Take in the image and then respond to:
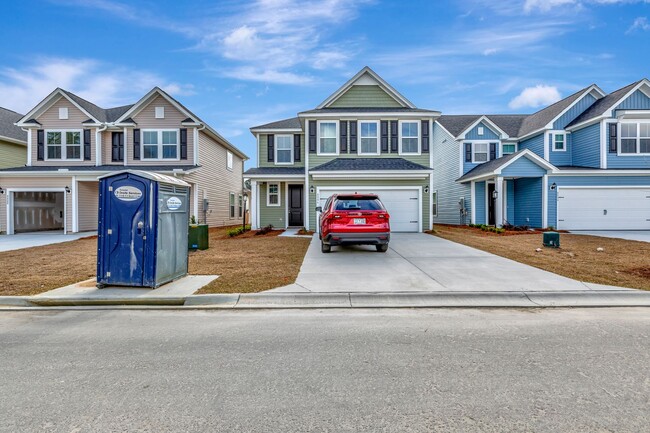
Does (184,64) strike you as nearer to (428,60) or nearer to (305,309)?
(428,60)

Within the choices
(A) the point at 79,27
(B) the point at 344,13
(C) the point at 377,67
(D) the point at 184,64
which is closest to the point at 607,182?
(C) the point at 377,67

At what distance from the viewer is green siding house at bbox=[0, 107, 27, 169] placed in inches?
842

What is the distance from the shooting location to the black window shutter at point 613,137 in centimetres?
1900

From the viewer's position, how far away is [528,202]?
20203 mm

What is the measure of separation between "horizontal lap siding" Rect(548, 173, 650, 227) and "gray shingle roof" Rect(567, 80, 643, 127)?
145 inches

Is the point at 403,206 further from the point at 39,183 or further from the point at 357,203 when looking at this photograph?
the point at 39,183

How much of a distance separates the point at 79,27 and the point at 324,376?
18.8 metres

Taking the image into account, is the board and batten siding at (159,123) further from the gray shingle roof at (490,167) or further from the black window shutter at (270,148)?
the gray shingle roof at (490,167)

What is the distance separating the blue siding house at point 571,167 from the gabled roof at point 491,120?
131cm

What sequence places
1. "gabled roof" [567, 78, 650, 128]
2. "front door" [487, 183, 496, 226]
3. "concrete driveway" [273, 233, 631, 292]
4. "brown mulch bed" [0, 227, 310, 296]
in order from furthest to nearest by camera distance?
1. "front door" [487, 183, 496, 226]
2. "gabled roof" [567, 78, 650, 128]
3. "brown mulch bed" [0, 227, 310, 296]
4. "concrete driveway" [273, 233, 631, 292]

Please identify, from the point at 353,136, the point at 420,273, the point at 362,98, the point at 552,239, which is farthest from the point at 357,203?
the point at 362,98

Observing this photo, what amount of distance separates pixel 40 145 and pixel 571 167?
30452mm

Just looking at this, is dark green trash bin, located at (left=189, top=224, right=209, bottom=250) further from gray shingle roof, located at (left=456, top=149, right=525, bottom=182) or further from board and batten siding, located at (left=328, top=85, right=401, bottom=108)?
gray shingle roof, located at (left=456, top=149, right=525, bottom=182)

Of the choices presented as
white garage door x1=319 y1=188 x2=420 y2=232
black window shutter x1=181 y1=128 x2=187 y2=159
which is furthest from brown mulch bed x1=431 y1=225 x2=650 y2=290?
black window shutter x1=181 y1=128 x2=187 y2=159
